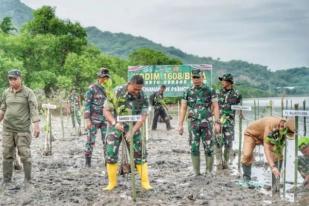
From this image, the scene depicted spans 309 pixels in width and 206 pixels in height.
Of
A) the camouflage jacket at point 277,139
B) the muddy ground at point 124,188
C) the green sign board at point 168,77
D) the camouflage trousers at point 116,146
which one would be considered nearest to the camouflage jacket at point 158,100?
the green sign board at point 168,77

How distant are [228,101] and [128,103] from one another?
3613mm

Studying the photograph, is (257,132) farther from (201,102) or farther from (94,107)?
(94,107)

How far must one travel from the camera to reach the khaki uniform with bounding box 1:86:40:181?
9172mm

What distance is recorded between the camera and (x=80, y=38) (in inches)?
2389

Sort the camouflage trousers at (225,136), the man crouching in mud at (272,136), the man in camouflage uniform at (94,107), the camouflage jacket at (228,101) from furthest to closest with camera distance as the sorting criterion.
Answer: the camouflage jacket at (228,101)
the camouflage trousers at (225,136)
the man in camouflage uniform at (94,107)
the man crouching in mud at (272,136)

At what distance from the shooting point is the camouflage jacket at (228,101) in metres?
11.3

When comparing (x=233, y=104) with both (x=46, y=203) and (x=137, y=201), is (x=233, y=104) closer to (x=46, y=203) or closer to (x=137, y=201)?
(x=137, y=201)

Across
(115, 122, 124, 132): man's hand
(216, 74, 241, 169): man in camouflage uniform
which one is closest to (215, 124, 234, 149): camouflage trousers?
(216, 74, 241, 169): man in camouflage uniform

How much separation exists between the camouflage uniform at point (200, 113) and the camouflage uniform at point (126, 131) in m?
1.59

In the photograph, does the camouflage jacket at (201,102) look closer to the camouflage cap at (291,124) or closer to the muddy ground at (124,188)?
the muddy ground at (124,188)

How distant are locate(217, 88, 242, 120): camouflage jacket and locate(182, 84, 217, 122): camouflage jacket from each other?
5.15ft

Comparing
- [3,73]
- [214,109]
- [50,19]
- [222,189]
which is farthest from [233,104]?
[50,19]

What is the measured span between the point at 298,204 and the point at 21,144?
4806 millimetres

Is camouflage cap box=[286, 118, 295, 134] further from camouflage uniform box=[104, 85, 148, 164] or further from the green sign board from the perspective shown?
the green sign board
